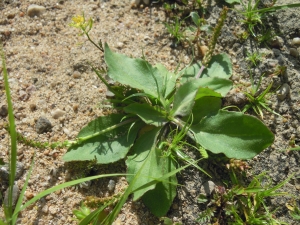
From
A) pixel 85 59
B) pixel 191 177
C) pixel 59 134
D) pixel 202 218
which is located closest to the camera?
pixel 202 218

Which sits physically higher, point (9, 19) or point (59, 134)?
point (9, 19)

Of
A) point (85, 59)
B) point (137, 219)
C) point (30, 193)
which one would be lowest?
point (137, 219)

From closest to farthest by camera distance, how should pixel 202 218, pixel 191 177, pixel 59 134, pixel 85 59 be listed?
1. pixel 202 218
2. pixel 191 177
3. pixel 59 134
4. pixel 85 59

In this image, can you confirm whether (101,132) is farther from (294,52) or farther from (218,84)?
(294,52)

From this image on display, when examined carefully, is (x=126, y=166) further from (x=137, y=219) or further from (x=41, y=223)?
(x=41, y=223)

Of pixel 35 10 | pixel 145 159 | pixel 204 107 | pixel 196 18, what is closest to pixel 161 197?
pixel 145 159

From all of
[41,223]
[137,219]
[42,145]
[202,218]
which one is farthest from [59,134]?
[202,218]
